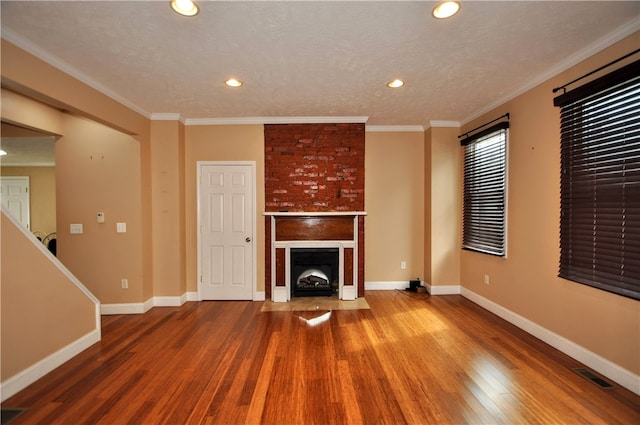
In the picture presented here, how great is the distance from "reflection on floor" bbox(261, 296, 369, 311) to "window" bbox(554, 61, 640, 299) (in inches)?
90.0

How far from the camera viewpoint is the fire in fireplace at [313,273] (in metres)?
4.03

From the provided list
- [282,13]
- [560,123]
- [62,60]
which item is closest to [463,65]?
[560,123]

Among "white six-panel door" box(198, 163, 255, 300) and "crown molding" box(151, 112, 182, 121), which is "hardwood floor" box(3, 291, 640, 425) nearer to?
"white six-panel door" box(198, 163, 255, 300)

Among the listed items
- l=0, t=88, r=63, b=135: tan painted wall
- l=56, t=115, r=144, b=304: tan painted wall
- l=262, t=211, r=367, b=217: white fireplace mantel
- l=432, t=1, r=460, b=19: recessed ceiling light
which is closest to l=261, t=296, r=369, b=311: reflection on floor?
l=262, t=211, r=367, b=217: white fireplace mantel

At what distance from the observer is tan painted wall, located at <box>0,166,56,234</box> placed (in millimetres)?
6406

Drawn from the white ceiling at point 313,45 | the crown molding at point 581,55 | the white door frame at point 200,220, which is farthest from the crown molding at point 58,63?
the crown molding at point 581,55

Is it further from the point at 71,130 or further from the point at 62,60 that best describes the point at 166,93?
the point at 71,130

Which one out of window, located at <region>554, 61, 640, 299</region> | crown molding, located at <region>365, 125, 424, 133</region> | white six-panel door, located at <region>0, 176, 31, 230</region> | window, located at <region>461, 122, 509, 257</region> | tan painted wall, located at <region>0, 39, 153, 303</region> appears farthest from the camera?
white six-panel door, located at <region>0, 176, 31, 230</region>

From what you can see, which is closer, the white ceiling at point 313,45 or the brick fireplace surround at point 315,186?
the white ceiling at point 313,45

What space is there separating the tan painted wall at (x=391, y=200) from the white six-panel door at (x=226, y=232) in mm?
1893

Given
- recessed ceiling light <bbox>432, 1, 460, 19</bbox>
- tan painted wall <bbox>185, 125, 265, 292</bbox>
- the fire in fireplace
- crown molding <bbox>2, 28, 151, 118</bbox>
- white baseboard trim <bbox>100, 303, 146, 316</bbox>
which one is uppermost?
recessed ceiling light <bbox>432, 1, 460, 19</bbox>

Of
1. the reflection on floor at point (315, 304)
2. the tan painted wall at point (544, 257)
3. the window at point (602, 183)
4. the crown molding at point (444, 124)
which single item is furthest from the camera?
the crown molding at point (444, 124)

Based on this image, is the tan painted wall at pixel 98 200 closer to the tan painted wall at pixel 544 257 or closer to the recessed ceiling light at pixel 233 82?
the recessed ceiling light at pixel 233 82

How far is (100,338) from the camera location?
9.25 ft
